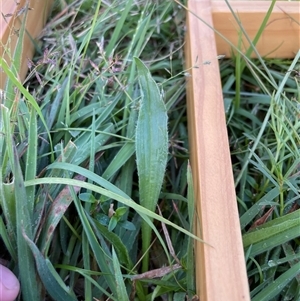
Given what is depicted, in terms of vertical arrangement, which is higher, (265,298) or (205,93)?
(205,93)

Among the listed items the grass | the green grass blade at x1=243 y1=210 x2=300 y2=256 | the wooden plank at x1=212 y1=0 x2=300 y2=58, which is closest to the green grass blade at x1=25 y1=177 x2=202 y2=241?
the grass

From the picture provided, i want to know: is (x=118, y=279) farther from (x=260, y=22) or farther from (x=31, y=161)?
(x=260, y=22)

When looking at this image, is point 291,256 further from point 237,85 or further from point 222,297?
point 237,85

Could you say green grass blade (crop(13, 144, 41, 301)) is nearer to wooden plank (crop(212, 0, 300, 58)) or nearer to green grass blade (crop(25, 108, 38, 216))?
green grass blade (crop(25, 108, 38, 216))

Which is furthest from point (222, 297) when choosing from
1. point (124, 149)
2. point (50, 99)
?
point (50, 99)

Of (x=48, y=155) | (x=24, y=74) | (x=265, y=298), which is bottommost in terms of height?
(x=265, y=298)

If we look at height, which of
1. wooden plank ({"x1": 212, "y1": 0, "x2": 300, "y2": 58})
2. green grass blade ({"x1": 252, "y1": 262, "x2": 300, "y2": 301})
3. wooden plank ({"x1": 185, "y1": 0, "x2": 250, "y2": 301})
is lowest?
green grass blade ({"x1": 252, "y1": 262, "x2": 300, "y2": 301})
